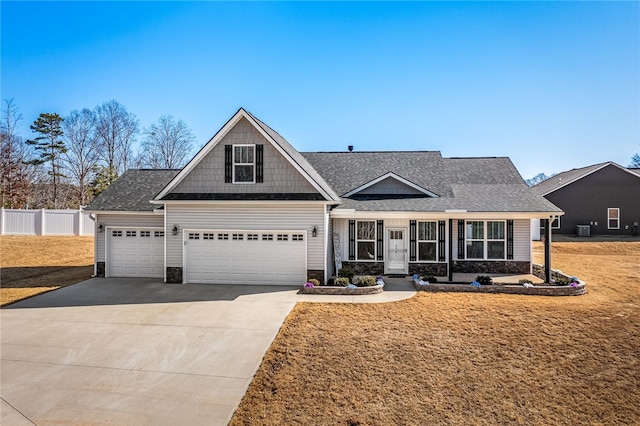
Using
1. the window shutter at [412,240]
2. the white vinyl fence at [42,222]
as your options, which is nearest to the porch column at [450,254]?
the window shutter at [412,240]

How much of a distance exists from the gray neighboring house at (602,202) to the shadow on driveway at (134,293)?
2712 centimetres

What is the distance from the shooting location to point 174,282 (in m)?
13.8

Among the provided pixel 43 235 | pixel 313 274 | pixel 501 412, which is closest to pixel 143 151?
pixel 43 235

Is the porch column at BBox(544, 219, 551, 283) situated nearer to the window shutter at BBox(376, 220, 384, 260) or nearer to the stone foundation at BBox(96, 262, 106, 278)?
the window shutter at BBox(376, 220, 384, 260)

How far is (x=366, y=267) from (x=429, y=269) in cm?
264

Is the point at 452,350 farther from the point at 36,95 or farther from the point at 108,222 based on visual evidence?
the point at 36,95

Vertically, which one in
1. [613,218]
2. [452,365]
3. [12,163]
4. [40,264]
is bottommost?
[452,365]

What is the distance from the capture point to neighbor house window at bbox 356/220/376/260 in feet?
50.3

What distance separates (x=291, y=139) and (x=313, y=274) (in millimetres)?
9623

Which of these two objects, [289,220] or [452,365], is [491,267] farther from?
[452,365]

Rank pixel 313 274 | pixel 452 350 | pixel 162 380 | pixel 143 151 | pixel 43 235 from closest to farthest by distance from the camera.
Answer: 1. pixel 162 380
2. pixel 452 350
3. pixel 313 274
4. pixel 43 235
5. pixel 143 151

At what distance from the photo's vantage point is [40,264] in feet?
60.3

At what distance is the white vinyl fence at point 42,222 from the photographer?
22812 millimetres

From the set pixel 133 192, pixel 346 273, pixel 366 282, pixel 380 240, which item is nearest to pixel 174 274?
pixel 133 192
